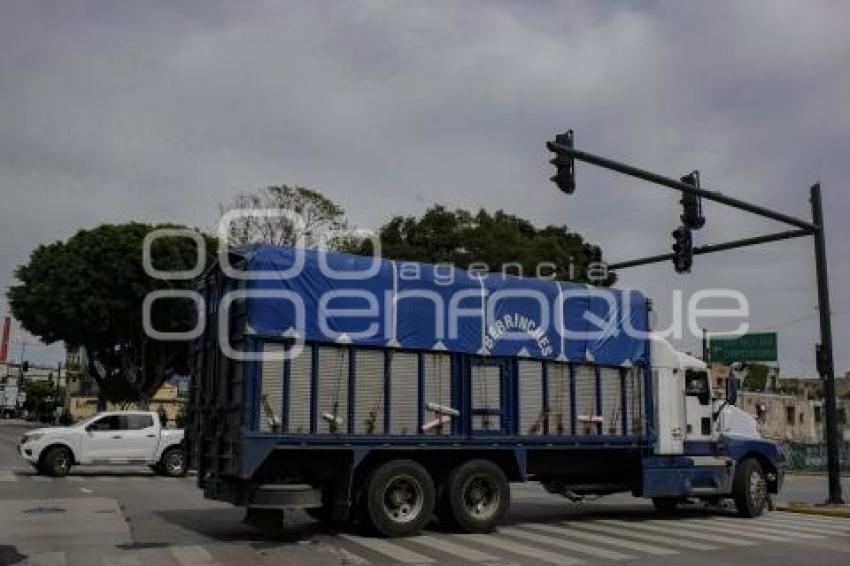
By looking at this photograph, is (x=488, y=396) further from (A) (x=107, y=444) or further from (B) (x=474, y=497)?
(A) (x=107, y=444)

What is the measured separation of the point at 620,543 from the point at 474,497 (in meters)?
2.14

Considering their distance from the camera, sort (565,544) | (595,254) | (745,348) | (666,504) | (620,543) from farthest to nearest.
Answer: (745,348) < (595,254) < (666,504) < (620,543) < (565,544)

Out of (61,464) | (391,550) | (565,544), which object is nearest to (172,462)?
(61,464)

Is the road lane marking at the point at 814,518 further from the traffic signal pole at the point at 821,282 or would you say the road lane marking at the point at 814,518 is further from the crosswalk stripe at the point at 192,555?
the crosswalk stripe at the point at 192,555

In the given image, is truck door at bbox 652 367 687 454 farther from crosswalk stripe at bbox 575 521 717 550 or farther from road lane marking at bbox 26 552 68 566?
road lane marking at bbox 26 552 68 566

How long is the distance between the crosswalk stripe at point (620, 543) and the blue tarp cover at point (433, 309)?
8.64 feet

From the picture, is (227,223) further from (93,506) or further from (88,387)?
(88,387)

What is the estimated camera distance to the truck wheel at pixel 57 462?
2430cm

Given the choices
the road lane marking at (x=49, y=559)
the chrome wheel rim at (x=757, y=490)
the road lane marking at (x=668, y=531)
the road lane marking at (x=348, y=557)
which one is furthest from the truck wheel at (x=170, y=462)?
the chrome wheel rim at (x=757, y=490)

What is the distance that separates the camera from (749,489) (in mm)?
16719

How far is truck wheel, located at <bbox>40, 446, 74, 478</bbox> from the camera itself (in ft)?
79.7

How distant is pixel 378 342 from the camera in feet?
43.4

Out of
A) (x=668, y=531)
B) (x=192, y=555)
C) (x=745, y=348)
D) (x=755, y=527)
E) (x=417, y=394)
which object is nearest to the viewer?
(x=192, y=555)

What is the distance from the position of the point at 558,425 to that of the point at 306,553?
4.92 m
